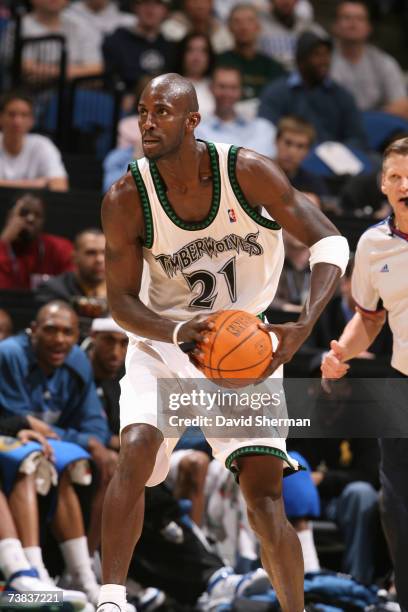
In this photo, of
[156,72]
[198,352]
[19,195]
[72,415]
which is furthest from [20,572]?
[156,72]

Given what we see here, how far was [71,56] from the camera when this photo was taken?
10.9 metres

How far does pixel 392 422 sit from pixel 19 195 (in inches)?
168

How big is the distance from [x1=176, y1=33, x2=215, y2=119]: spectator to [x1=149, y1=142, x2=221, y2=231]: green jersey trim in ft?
17.9

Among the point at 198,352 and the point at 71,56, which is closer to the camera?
the point at 198,352

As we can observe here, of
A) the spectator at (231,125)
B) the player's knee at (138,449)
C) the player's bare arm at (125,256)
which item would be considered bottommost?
the player's knee at (138,449)

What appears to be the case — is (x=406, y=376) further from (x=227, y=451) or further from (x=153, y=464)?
(x=153, y=464)

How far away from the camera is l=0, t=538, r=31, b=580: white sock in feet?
19.0

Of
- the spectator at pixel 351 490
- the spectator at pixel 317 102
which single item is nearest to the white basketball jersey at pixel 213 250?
the spectator at pixel 351 490

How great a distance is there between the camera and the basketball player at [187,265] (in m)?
4.23

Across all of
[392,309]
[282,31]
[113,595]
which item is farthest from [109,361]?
[282,31]

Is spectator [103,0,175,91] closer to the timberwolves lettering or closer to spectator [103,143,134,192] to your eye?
spectator [103,143,134,192]

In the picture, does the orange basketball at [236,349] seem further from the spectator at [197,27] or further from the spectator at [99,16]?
the spectator at [99,16]

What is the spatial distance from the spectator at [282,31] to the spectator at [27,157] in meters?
3.17

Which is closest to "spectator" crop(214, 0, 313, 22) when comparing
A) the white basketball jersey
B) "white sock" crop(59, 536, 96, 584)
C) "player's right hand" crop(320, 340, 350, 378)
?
"white sock" crop(59, 536, 96, 584)
